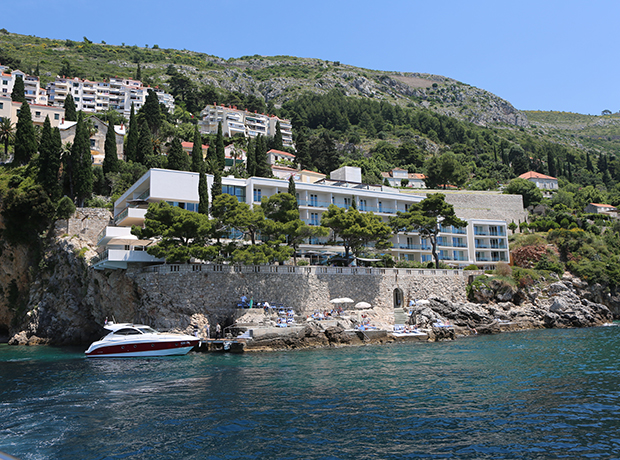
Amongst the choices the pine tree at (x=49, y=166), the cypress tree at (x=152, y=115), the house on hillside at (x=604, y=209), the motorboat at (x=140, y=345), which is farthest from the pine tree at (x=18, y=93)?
the house on hillside at (x=604, y=209)

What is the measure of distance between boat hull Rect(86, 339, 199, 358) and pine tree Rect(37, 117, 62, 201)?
23.5 metres

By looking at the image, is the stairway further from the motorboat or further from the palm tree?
the palm tree

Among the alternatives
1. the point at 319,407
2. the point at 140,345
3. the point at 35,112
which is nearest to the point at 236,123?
the point at 35,112

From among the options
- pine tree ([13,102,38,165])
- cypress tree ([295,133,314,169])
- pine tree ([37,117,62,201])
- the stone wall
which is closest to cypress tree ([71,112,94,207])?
pine tree ([37,117,62,201])

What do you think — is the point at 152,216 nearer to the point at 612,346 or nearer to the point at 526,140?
the point at 612,346

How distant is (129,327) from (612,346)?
35056 millimetres

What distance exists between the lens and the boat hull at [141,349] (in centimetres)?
3203

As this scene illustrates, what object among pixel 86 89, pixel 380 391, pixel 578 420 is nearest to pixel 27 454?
pixel 380 391

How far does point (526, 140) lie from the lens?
622 ft

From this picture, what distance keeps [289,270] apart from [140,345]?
14.2 m

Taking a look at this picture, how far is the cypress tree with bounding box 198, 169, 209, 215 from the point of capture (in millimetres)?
44156

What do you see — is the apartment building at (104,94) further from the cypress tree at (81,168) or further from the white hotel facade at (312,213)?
the white hotel facade at (312,213)

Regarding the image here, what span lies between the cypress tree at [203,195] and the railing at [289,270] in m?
8.73

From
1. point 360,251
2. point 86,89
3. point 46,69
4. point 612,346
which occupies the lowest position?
point 612,346
